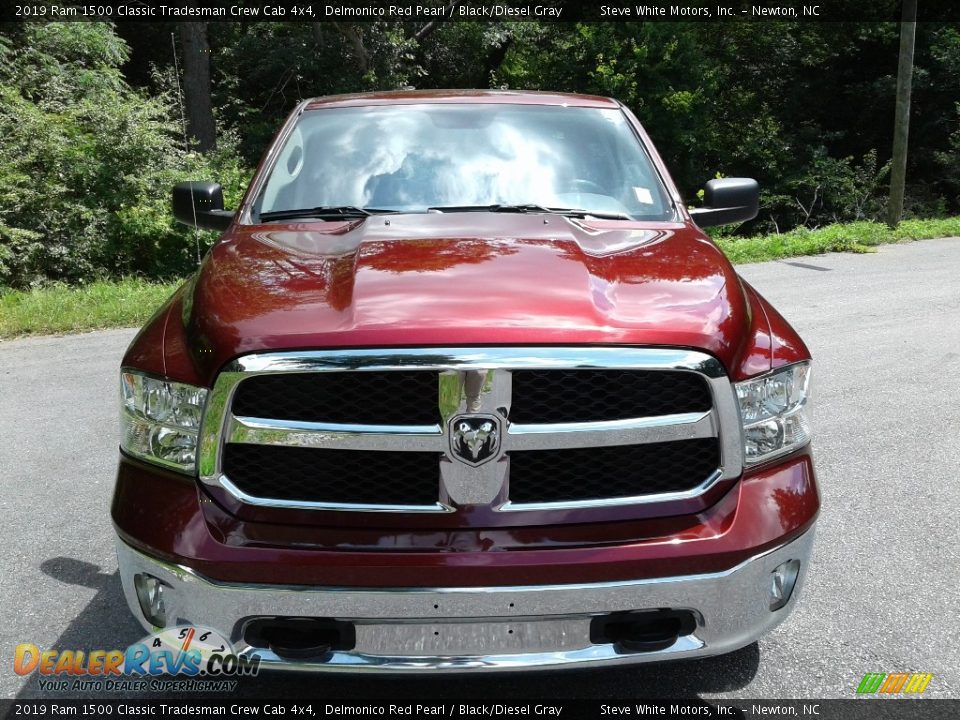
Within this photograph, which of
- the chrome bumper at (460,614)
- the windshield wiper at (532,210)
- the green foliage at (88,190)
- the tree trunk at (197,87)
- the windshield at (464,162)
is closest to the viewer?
the chrome bumper at (460,614)

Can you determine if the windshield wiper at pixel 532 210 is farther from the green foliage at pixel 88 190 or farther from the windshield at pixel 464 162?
the green foliage at pixel 88 190

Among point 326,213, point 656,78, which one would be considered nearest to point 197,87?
point 656,78

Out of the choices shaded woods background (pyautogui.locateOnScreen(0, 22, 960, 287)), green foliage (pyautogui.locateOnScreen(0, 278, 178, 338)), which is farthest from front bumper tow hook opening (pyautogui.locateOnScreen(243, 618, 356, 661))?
shaded woods background (pyautogui.locateOnScreen(0, 22, 960, 287))

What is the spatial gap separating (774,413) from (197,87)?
19.0 metres

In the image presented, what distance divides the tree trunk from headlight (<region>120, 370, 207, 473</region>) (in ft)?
58.0

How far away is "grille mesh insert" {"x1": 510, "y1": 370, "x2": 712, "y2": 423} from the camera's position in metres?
2.20

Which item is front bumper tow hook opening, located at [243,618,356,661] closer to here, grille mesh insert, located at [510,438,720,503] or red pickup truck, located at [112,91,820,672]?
red pickup truck, located at [112,91,820,672]

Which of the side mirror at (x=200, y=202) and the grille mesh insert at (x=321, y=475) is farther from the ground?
the side mirror at (x=200, y=202)

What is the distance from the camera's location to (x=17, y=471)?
4.68 meters

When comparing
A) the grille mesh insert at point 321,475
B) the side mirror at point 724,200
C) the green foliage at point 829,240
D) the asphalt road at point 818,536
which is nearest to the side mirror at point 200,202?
the asphalt road at point 818,536

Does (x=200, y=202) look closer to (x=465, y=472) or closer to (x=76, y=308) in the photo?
(x=465, y=472)

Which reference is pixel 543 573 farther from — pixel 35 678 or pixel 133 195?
pixel 133 195

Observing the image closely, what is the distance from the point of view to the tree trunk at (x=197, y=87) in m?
19.1

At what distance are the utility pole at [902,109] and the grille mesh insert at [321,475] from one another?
45.7ft
